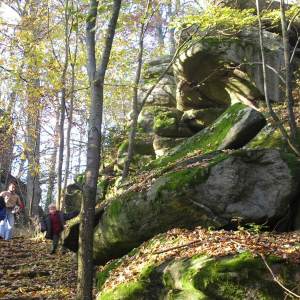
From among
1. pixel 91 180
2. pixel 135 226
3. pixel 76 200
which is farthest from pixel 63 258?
pixel 76 200

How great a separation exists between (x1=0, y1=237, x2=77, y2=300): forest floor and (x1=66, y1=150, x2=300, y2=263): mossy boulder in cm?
150

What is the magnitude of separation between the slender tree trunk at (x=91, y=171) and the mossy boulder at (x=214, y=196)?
4.19 ft

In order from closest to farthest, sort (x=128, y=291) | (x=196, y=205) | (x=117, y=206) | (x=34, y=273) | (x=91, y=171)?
(x=128, y=291) → (x=91, y=171) → (x=196, y=205) → (x=117, y=206) → (x=34, y=273)

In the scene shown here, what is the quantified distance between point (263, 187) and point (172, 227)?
1945mm

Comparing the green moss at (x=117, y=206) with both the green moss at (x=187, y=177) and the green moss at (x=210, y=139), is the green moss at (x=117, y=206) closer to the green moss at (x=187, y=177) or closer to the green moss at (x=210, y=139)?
the green moss at (x=187, y=177)

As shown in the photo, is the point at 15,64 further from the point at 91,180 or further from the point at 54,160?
the point at 54,160

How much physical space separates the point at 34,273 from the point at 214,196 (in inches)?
175

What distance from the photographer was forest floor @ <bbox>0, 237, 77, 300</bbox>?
7707 mm

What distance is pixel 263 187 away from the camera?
786 cm

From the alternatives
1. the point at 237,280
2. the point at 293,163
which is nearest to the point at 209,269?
the point at 237,280

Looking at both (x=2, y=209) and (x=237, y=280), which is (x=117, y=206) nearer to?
(x=237, y=280)

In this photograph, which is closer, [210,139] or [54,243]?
[210,139]

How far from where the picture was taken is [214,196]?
25.1 feet

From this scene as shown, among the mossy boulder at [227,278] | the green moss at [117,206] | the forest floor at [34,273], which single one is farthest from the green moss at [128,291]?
the green moss at [117,206]
